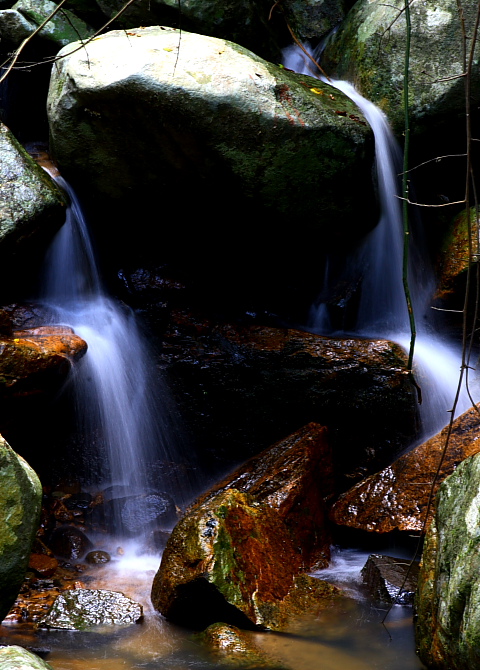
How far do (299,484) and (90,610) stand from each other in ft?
5.47

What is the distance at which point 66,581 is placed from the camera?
3986mm

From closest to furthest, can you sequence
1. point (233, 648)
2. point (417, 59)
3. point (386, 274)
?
point (233, 648) < point (417, 59) < point (386, 274)

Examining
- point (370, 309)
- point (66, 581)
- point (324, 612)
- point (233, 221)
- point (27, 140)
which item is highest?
point (27, 140)

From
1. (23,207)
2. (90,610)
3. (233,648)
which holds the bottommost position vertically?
(90,610)

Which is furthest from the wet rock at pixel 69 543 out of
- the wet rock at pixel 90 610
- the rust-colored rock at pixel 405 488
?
the rust-colored rock at pixel 405 488

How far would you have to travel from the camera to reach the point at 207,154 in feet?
16.6

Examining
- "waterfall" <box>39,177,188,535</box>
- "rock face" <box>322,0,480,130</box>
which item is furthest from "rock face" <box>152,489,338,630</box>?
"rock face" <box>322,0,480,130</box>

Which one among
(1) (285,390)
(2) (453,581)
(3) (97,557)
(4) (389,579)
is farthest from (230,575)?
(1) (285,390)

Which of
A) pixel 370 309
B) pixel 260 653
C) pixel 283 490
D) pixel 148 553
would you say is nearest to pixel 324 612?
pixel 260 653

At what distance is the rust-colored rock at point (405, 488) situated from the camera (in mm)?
4293

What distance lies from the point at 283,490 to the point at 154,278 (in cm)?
250

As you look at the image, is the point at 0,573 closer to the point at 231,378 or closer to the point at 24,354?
the point at 24,354

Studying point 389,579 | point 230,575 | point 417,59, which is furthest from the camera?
point 417,59

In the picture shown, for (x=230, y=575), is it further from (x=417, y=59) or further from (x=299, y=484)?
(x=417, y=59)
